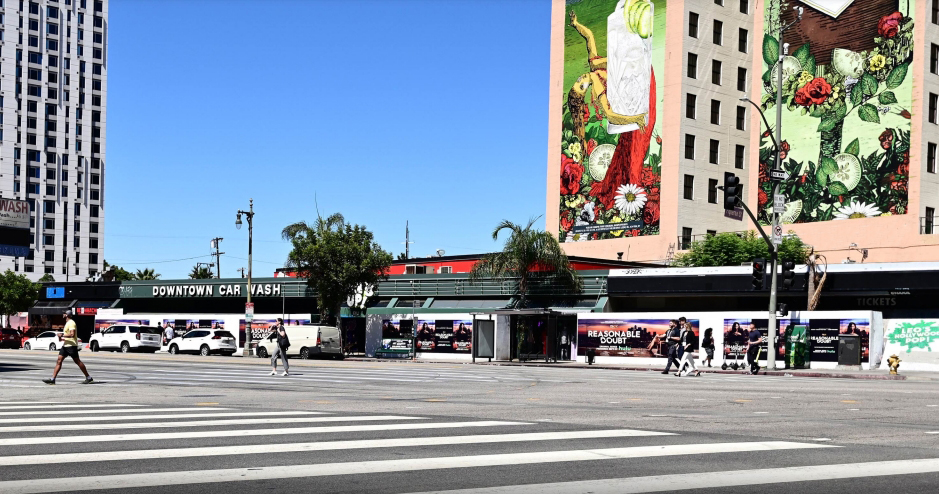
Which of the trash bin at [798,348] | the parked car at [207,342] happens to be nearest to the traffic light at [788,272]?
the trash bin at [798,348]

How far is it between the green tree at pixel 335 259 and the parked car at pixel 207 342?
5.41m

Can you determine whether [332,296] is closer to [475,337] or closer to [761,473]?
[475,337]

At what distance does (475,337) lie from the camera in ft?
164

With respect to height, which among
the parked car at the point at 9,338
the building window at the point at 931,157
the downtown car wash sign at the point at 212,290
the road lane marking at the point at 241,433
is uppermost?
the building window at the point at 931,157

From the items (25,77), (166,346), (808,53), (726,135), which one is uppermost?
(25,77)

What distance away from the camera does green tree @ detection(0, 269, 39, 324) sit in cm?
8012

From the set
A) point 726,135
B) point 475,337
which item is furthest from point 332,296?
point 726,135

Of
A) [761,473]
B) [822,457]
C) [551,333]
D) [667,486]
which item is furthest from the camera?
[551,333]

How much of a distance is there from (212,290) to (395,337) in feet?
69.6

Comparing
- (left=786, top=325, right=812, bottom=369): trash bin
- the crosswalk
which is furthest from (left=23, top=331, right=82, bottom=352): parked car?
the crosswalk

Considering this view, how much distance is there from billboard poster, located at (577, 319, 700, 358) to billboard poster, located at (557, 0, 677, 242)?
20.9m

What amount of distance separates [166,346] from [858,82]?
45.3m

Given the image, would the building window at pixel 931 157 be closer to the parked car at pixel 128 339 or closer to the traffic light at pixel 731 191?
the traffic light at pixel 731 191

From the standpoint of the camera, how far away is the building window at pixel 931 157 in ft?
194
